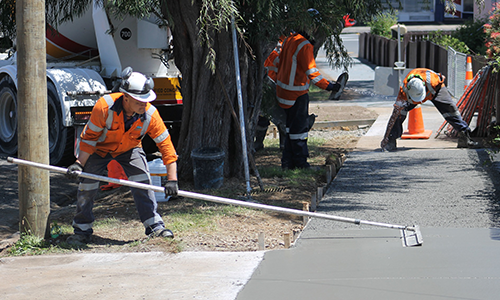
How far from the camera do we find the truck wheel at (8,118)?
9.57m

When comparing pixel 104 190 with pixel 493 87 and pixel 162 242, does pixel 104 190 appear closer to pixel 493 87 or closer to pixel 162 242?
pixel 162 242

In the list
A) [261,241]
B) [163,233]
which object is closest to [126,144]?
[163,233]

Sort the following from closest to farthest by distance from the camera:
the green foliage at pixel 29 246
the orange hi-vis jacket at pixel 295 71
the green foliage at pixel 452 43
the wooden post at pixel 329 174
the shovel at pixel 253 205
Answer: the shovel at pixel 253 205 → the green foliage at pixel 29 246 → the wooden post at pixel 329 174 → the orange hi-vis jacket at pixel 295 71 → the green foliage at pixel 452 43

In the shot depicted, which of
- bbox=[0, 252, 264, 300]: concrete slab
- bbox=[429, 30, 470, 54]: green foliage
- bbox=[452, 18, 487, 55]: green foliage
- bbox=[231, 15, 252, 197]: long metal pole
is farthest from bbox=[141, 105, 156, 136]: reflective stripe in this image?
bbox=[452, 18, 487, 55]: green foliage

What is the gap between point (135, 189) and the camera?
5184mm

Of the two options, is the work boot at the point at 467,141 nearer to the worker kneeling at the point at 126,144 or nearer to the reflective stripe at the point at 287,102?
the reflective stripe at the point at 287,102

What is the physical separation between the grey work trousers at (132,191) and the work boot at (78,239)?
3 centimetres

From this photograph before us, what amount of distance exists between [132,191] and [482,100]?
6019 mm

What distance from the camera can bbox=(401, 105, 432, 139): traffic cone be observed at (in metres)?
9.72

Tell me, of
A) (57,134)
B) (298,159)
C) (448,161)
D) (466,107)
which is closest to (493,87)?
(466,107)

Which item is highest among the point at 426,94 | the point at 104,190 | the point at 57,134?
the point at 426,94

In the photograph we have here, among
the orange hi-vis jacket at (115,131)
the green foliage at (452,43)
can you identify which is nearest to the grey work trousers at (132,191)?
the orange hi-vis jacket at (115,131)

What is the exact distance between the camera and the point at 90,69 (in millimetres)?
8773

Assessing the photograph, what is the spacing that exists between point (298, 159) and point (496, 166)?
2421mm
